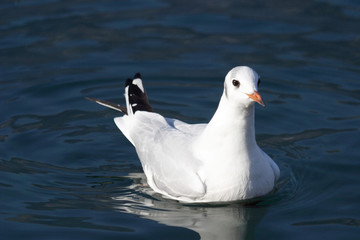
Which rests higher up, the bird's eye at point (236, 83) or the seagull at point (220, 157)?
the bird's eye at point (236, 83)

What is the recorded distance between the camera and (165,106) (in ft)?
33.5

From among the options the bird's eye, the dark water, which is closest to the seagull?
the bird's eye

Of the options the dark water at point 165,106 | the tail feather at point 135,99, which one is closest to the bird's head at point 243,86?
the dark water at point 165,106

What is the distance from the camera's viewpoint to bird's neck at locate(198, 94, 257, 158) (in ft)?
22.7

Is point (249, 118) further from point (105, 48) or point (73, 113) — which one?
point (105, 48)

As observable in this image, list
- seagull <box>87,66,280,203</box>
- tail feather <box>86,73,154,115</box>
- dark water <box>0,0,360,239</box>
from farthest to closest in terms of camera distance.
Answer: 1. tail feather <box>86,73,154,115</box>
2. dark water <box>0,0,360,239</box>
3. seagull <box>87,66,280,203</box>

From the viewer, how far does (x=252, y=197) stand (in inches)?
293

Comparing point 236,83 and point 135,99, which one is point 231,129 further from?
point 135,99

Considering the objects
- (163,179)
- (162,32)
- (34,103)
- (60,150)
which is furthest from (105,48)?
(163,179)

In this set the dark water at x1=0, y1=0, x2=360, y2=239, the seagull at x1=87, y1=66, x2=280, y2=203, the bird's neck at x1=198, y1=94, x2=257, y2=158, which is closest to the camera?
the seagull at x1=87, y1=66, x2=280, y2=203

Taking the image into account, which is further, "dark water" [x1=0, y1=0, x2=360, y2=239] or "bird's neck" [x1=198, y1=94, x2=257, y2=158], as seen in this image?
"dark water" [x1=0, y1=0, x2=360, y2=239]

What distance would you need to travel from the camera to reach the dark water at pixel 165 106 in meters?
7.25

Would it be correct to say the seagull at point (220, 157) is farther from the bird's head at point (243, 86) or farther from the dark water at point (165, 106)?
the dark water at point (165, 106)

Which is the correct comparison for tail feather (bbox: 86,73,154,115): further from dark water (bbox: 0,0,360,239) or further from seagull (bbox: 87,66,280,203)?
seagull (bbox: 87,66,280,203)
